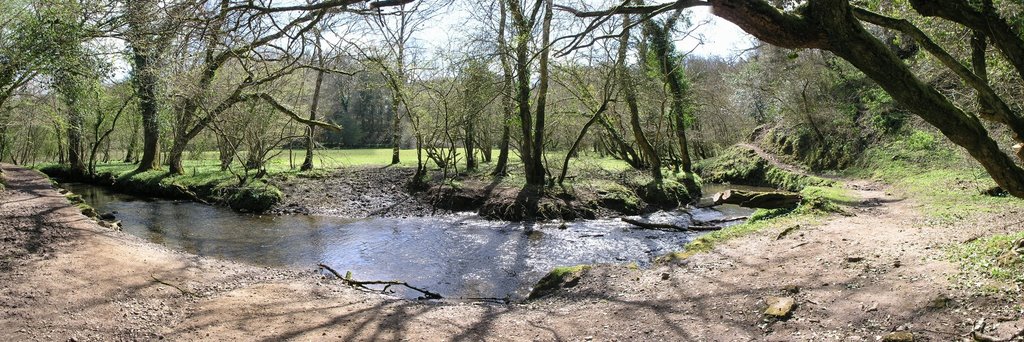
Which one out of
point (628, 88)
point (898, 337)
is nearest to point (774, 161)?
point (628, 88)

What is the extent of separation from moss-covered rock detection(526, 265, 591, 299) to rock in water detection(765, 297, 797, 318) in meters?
2.94

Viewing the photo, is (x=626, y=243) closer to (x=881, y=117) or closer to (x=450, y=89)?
(x=450, y=89)

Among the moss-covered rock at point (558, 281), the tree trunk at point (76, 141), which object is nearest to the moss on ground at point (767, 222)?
the moss-covered rock at point (558, 281)

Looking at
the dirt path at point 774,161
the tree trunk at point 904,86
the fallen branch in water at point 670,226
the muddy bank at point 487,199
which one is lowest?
the fallen branch in water at point 670,226

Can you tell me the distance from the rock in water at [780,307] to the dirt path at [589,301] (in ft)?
0.27

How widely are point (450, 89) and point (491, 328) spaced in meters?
14.7

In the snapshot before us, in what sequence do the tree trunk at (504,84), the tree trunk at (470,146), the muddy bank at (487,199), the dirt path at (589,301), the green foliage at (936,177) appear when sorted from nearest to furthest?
1. the dirt path at (589,301)
2. the green foliage at (936,177)
3. the tree trunk at (504,84)
4. the muddy bank at (487,199)
5. the tree trunk at (470,146)

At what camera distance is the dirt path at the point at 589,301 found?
17.9ft

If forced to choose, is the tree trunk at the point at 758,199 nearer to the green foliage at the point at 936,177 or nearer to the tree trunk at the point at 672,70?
the green foliage at the point at 936,177

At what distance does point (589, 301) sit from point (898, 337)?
3464 mm

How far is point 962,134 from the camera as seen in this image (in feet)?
15.7

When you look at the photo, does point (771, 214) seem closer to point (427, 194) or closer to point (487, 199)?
→ point (487, 199)

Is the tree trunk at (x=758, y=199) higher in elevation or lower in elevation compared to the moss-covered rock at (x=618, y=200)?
higher

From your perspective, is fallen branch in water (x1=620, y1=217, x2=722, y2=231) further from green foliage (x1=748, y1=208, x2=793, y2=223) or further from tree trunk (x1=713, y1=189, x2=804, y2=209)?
green foliage (x1=748, y1=208, x2=793, y2=223)
